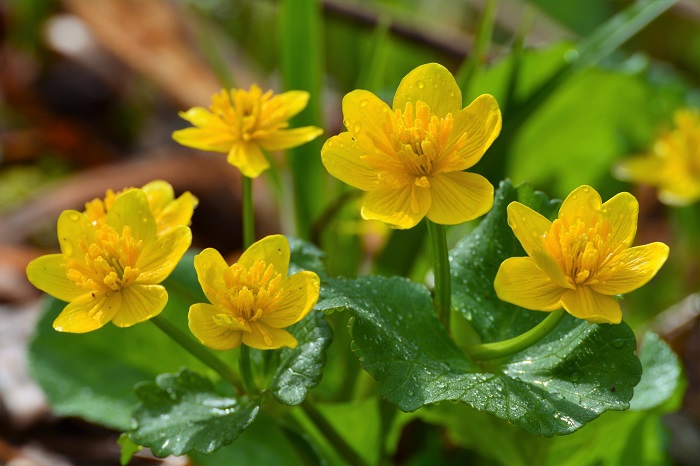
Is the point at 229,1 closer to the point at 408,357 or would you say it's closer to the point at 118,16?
the point at 118,16

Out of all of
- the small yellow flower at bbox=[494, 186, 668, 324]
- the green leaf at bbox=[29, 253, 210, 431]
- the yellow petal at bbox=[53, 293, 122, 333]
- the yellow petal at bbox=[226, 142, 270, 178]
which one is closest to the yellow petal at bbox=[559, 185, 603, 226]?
the small yellow flower at bbox=[494, 186, 668, 324]

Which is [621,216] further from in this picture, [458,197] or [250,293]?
[250,293]

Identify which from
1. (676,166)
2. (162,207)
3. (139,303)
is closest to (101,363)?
(162,207)

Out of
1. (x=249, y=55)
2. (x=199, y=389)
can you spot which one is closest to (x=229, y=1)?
(x=249, y=55)

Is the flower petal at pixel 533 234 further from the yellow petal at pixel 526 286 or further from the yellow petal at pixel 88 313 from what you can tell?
the yellow petal at pixel 88 313

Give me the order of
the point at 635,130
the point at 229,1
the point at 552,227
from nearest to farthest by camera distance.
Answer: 1. the point at 552,227
2. the point at 635,130
3. the point at 229,1

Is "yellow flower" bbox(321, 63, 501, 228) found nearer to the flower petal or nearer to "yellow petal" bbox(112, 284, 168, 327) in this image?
the flower petal
